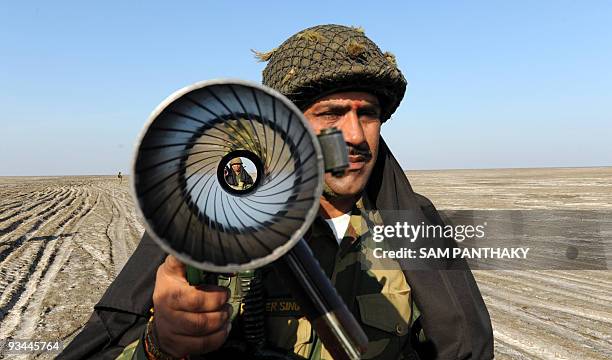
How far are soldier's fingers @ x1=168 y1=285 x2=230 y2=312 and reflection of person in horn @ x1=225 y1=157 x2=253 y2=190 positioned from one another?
29cm

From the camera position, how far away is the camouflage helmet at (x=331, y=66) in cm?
183

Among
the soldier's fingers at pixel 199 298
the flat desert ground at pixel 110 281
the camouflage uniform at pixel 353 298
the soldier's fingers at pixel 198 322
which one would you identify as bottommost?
the flat desert ground at pixel 110 281

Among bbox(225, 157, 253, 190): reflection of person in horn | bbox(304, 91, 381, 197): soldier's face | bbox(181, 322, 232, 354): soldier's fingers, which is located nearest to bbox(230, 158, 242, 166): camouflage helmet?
bbox(225, 157, 253, 190): reflection of person in horn

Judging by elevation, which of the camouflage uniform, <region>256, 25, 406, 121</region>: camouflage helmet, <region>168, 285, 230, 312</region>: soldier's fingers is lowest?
the camouflage uniform

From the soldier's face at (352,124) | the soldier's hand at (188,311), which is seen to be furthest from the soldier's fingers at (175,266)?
the soldier's face at (352,124)

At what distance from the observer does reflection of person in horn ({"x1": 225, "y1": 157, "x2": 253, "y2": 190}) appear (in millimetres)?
1262

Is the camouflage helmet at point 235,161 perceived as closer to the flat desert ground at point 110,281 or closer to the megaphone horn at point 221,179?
the megaphone horn at point 221,179

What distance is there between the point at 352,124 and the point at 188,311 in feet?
3.35

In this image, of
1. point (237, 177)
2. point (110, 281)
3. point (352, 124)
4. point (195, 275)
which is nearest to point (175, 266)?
point (195, 275)

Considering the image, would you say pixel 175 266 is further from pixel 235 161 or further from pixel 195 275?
pixel 235 161

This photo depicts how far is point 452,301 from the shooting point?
192cm

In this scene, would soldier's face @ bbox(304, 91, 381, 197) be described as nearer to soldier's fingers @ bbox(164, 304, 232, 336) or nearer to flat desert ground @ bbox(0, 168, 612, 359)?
soldier's fingers @ bbox(164, 304, 232, 336)

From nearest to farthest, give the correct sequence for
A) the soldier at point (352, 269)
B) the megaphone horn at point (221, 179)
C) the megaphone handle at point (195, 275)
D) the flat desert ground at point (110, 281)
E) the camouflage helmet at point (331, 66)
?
1. the megaphone horn at point (221, 179)
2. the megaphone handle at point (195, 275)
3. the soldier at point (352, 269)
4. the camouflage helmet at point (331, 66)
5. the flat desert ground at point (110, 281)

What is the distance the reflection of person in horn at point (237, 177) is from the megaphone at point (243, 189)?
29mm
